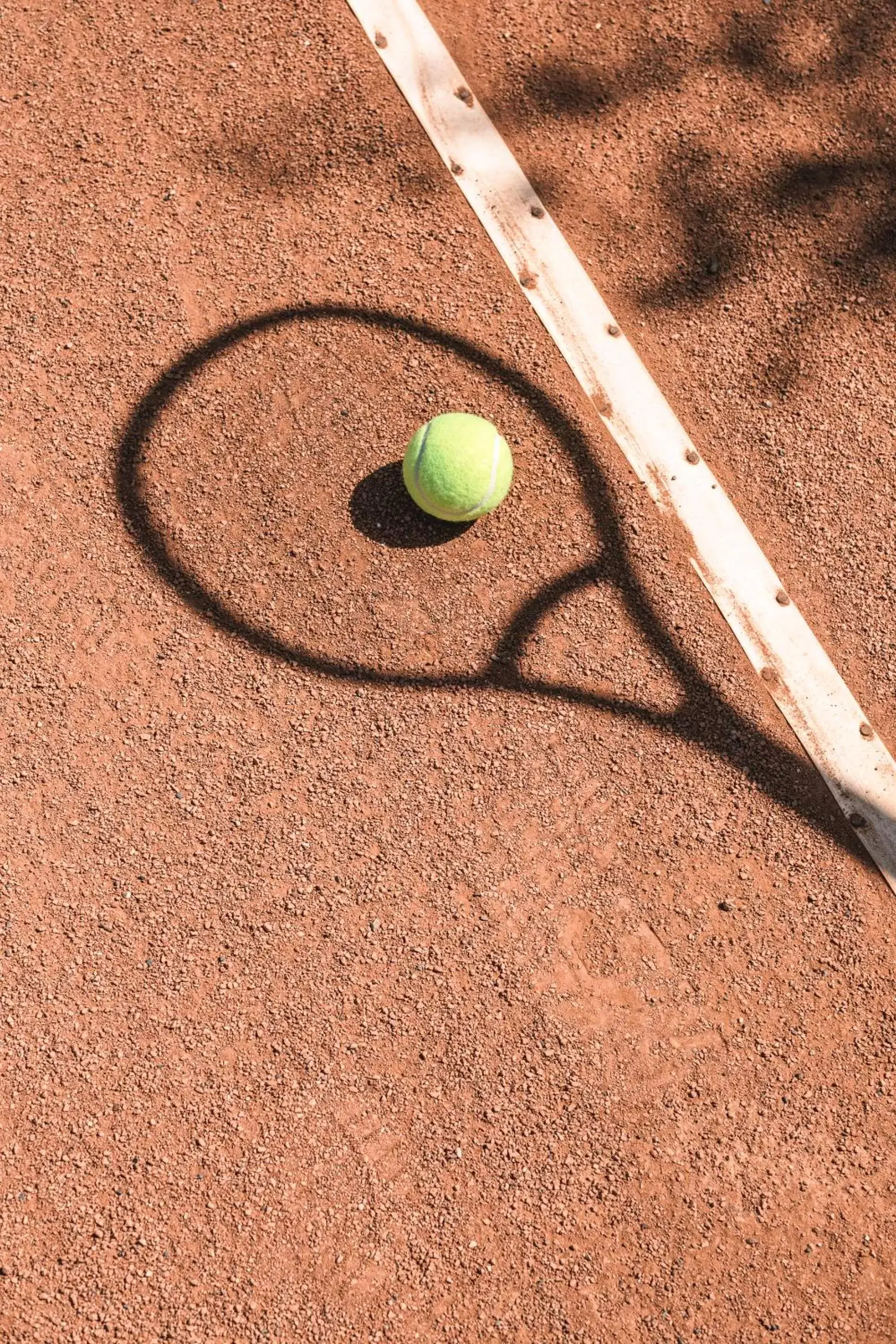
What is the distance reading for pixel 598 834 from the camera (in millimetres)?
3607

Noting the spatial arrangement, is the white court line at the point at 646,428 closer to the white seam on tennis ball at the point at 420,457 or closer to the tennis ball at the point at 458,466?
the tennis ball at the point at 458,466

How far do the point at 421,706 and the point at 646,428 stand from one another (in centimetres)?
152

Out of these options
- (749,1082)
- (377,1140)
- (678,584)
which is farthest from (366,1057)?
(678,584)

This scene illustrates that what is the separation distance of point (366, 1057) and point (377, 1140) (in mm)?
273

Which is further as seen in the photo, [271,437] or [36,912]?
[271,437]

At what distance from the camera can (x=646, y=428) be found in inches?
158

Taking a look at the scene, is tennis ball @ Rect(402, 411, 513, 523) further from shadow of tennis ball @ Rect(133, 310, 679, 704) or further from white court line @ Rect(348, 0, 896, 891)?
white court line @ Rect(348, 0, 896, 891)

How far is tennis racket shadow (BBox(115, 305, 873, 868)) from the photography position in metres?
3.70

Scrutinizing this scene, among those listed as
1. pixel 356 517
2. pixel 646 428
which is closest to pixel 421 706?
pixel 356 517

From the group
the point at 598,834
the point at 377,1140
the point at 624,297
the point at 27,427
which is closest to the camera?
the point at 377,1140

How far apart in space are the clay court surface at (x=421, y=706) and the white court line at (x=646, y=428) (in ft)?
0.27

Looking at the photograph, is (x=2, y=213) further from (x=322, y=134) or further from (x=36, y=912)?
(x=36, y=912)

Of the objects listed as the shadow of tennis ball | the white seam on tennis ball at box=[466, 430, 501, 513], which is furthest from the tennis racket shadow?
the white seam on tennis ball at box=[466, 430, 501, 513]

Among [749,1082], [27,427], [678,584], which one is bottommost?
[749,1082]
